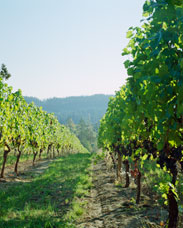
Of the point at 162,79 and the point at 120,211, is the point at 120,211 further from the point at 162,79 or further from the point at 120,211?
the point at 162,79

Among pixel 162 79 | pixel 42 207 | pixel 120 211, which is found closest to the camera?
pixel 162 79

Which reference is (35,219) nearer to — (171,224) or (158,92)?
(171,224)

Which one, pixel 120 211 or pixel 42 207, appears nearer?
pixel 120 211

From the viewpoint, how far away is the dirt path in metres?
6.38

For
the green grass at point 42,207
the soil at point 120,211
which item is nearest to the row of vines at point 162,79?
the soil at point 120,211

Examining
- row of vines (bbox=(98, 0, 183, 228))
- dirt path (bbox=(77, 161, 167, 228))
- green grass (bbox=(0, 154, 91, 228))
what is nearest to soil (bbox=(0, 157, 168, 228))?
dirt path (bbox=(77, 161, 167, 228))

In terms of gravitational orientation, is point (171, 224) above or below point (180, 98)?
below

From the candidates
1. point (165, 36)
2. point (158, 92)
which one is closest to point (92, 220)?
point (158, 92)

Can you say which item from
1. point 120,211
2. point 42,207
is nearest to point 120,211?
point 120,211

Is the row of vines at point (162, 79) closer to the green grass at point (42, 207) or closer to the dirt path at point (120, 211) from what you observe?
the dirt path at point (120, 211)

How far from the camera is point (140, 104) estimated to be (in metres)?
3.80

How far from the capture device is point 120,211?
301 inches

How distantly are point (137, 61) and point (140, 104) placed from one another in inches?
31.5

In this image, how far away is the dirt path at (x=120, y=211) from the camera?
6375mm
